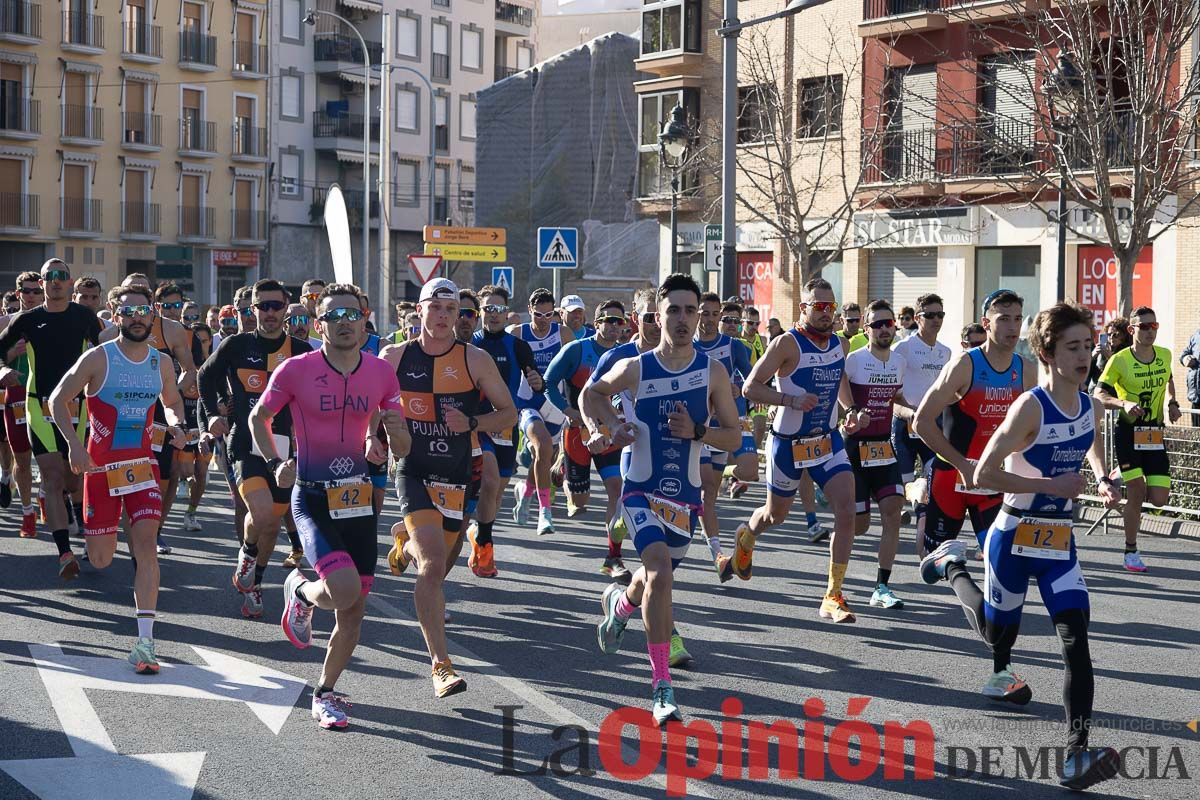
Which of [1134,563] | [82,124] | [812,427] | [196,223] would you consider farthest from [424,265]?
[196,223]

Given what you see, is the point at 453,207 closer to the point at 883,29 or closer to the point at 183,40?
the point at 183,40

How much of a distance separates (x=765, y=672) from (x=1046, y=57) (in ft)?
45.0

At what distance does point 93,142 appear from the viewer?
53469mm

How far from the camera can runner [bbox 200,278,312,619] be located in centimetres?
930

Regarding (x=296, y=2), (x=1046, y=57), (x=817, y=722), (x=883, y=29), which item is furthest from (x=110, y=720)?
(x=296, y=2)

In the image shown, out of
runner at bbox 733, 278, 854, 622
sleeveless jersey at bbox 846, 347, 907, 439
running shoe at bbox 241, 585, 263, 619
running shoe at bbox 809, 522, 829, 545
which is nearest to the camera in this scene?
running shoe at bbox 241, 585, 263, 619

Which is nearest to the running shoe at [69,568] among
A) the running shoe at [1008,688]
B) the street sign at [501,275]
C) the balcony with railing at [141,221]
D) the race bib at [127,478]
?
the race bib at [127,478]

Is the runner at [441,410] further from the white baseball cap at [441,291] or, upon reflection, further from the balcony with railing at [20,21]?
the balcony with railing at [20,21]

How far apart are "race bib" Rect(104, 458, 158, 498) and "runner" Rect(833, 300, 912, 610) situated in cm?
432

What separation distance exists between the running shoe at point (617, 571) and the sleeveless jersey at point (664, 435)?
11.5ft

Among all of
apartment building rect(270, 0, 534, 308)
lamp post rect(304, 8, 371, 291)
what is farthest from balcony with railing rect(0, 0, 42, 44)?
apartment building rect(270, 0, 534, 308)

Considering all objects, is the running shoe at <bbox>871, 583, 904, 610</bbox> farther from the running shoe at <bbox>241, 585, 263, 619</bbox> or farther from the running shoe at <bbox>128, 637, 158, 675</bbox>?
the running shoe at <bbox>128, 637, 158, 675</bbox>

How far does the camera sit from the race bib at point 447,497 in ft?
25.5

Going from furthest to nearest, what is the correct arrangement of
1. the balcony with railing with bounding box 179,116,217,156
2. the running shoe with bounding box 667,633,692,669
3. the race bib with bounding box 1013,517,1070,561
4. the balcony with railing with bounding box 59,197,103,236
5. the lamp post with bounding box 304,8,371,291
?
1. the balcony with railing with bounding box 179,116,217,156
2. the balcony with railing with bounding box 59,197,103,236
3. the lamp post with bounding box 304,8,371,291
4. the running shoe with bounding box 667,633,692,669
5. the race bib with bounding box 1013,517,1070,561
